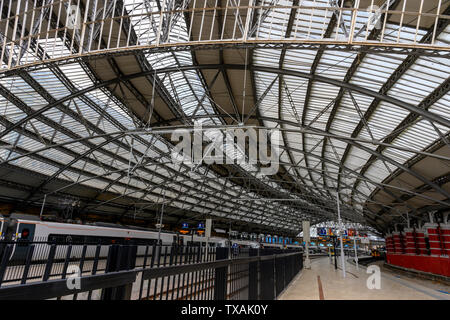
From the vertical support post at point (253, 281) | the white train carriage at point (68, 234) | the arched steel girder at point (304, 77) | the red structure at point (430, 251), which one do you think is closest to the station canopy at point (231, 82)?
the arched steel girder at point (304, 77)

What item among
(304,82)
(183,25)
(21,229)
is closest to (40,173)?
(21,229)

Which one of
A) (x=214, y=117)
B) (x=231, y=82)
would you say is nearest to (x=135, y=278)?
(x=231, y=82)

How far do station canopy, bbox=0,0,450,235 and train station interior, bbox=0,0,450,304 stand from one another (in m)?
0.10

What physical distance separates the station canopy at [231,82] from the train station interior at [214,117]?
10 centimetres

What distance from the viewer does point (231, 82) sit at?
17016 millimetres

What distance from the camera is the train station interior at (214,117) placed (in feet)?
20.1

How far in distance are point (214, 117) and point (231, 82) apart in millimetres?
4558

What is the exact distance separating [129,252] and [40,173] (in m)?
31.9

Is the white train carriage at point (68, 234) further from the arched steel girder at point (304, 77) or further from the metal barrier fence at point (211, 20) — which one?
the metal barrier fence at point (211, 20)

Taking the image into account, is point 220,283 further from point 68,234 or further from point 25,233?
point 68,234

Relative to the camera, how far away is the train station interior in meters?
6.12

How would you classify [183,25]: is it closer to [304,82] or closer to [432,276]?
[304,82]
